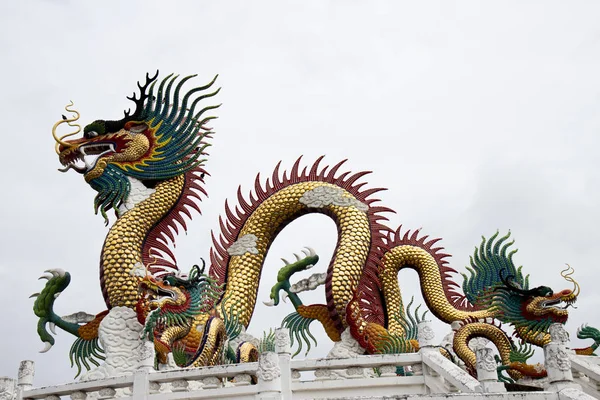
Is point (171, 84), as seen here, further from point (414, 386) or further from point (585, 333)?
point (585, 333)

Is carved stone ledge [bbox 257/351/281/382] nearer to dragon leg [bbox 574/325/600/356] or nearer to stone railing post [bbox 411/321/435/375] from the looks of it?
stone railing post [bbox 411/321/435/375]

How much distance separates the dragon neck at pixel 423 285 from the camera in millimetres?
12406

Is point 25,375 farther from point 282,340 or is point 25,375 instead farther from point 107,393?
point 282,340

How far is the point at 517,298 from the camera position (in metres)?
12.3

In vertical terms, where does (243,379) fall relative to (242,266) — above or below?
below

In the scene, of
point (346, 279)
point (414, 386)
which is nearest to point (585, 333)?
point (346, 279)

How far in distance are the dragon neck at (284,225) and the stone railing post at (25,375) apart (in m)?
3.89

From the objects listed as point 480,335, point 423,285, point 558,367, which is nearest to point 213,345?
point 423,285

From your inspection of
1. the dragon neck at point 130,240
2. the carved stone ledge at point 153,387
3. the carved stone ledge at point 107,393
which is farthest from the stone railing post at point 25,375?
the dragon neck at point 130,240

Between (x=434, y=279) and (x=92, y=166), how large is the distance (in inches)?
285

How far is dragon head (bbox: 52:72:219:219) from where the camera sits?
1206 centimetres

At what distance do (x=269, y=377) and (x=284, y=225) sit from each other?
645 cm

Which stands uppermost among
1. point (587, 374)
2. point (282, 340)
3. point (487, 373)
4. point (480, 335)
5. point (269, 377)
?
Result: point (480, 335)

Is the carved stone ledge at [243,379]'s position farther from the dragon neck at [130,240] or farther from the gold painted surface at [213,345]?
the dragon neck at [130,240]
